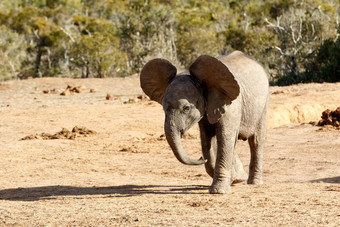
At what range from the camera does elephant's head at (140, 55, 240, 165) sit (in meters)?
6.56

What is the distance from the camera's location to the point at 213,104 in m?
6.86

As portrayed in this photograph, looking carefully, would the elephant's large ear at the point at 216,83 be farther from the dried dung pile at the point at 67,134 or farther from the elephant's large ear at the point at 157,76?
the dried dung pile at the point at 67,134

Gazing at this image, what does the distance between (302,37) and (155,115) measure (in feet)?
43.0

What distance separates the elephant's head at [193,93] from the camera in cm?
656

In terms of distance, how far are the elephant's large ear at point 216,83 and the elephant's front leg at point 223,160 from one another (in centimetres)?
23

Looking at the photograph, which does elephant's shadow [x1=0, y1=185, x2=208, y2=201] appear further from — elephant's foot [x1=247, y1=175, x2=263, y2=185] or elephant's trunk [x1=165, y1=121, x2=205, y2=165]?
elephant's trunk [x1=165, y1=121, x2=205, y2=165]

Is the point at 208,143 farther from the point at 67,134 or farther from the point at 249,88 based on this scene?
the point at 67,134

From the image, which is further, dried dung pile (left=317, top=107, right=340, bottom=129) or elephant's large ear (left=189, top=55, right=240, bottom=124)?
dried dung pile (left=317, top=107, right=340, bottom=129)

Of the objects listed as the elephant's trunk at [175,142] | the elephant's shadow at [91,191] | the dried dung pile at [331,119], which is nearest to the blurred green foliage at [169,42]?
the dried dung pile at [331,119]

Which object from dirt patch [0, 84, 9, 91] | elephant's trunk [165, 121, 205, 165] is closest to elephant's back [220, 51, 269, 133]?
elephant's trunk [165, 121, 205, 165]

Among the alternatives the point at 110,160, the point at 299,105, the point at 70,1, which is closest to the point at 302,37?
the point at 299,105

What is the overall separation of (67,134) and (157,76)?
6.54 metres

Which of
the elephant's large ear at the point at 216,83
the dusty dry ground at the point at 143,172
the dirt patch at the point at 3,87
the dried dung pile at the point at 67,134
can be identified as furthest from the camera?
the dirt patch at the point at 3,87

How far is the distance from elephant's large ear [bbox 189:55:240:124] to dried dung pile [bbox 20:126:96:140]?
22.0 ft
